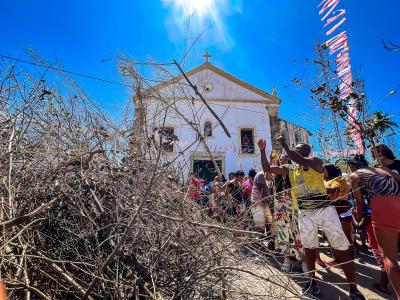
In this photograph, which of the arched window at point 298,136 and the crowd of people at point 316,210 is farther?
the arched window at point 298,136

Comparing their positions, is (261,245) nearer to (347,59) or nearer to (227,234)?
(227,234)

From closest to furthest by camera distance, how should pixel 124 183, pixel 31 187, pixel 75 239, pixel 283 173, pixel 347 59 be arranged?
pixel 75 239, pixel 31 187, pixel 124 183, pixel 283 173, pixel 347 59

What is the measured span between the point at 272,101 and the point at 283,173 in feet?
50.5

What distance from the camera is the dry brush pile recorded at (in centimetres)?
179

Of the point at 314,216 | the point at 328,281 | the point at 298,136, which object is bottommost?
the point at 328,281

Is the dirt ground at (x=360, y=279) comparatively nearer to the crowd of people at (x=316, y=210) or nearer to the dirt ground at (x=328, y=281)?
the dirt ground at (x=328, y=281)

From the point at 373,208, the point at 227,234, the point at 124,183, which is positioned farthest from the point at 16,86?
the point at 373,208

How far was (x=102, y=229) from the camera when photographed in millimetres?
2160

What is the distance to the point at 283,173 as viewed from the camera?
354cm

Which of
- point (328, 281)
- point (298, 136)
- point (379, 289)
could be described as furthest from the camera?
point (298, 136)

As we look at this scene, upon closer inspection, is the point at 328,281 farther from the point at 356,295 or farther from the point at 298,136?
the point at 298,136

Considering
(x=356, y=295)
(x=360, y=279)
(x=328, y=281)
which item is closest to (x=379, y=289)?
(x=360, y=279)

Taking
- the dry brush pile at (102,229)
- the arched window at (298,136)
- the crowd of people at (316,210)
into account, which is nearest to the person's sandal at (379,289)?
the crowd of people at (316,210)

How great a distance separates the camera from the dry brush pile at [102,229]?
179 centimetres
